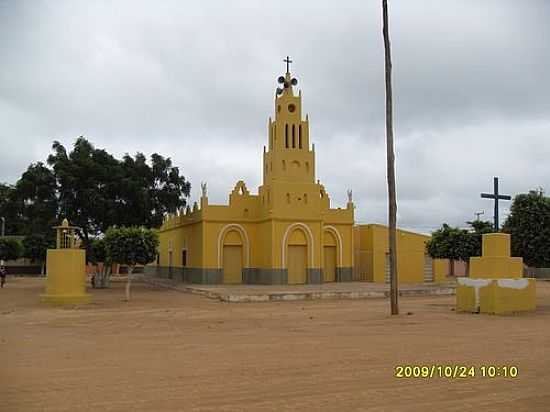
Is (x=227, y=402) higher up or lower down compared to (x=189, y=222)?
lower down

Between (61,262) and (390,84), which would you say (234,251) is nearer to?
(61,262)

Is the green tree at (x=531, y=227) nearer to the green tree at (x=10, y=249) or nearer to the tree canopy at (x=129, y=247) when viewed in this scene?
the tree canopy at (x=129, y=247)

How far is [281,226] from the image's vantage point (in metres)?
33.5

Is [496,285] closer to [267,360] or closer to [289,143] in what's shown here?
[267,360]

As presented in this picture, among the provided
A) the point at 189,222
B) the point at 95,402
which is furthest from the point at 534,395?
the point at 189,222

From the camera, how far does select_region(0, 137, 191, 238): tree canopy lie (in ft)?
111

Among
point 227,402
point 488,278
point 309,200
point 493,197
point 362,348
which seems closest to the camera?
point 227,402

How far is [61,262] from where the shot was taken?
24953mm

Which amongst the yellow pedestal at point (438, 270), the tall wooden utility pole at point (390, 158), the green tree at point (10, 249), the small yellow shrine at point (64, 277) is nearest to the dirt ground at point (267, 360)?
the tall wooden utility pole at point (390, 158)

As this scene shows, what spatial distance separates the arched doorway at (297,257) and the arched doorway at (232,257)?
300cm

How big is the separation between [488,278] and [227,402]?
13.7m

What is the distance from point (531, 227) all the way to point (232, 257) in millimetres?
15813

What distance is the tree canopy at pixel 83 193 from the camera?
1336 inches

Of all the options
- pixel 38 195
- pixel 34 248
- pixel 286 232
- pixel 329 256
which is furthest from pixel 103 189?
pixel 34 248
